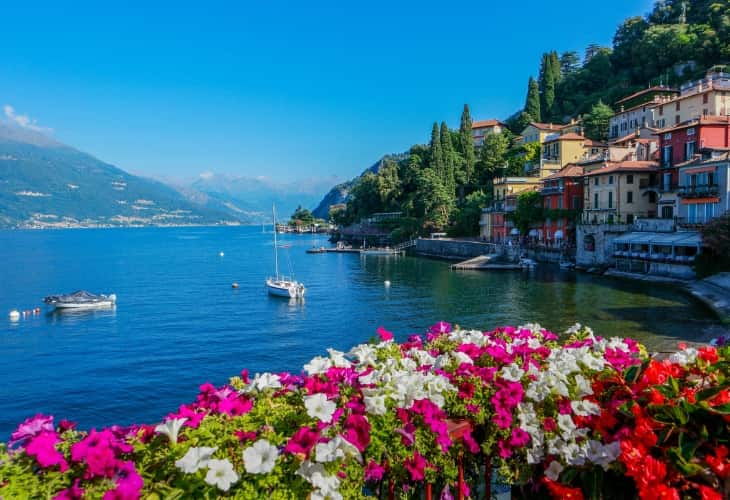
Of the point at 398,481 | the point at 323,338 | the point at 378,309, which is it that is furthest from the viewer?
the point at 378,309

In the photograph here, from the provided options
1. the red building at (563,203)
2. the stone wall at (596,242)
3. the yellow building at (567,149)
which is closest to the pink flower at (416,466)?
the stone wall at (596,242)

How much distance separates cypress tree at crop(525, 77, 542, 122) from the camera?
101m

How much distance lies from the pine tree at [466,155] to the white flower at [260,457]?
9302cm

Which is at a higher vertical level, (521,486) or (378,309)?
(521,486)

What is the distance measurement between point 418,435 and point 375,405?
46 centimetres

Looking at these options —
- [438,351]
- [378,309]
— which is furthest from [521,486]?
[378,309]

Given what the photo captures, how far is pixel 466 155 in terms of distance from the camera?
95.3 meters

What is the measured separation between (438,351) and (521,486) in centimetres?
160

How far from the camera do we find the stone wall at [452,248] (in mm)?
71325

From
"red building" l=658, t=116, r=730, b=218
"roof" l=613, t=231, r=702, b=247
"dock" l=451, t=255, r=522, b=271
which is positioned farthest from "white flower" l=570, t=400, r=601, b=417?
"dock" l=451, t=255, r=522, b=271

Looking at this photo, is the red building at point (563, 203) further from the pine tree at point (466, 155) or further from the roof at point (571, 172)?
the pine tree at point (466, 155)

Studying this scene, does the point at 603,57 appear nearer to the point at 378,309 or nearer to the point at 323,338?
the point at 378,309

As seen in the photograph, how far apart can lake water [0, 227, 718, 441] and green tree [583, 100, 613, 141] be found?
35.0 meters

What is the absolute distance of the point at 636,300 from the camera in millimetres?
36625
